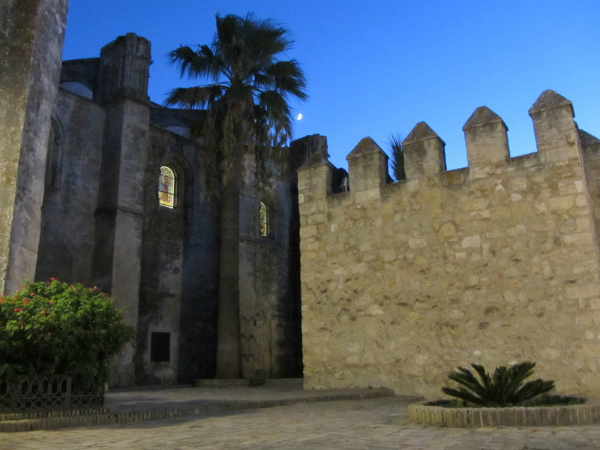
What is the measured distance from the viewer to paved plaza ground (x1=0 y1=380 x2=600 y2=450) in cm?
385

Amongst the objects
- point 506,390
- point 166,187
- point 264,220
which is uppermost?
point 166,187

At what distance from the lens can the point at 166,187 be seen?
1692 centimetres

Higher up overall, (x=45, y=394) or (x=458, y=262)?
(x=458, y=262)

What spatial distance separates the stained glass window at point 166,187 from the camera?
54.7 ft

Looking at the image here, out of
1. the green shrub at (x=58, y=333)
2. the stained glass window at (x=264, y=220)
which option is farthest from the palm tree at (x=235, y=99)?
the green shrub at (x=58, y=333)

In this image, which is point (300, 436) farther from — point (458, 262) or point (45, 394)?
point (458, 262)

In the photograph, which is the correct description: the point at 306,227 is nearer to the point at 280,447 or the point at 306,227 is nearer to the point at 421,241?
the point at 421,241

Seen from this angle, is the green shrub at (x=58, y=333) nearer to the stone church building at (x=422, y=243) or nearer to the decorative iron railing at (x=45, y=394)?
the decorative iron railing at (x=45, y=394)

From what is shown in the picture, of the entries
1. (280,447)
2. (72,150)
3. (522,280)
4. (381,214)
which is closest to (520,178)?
(522,280)

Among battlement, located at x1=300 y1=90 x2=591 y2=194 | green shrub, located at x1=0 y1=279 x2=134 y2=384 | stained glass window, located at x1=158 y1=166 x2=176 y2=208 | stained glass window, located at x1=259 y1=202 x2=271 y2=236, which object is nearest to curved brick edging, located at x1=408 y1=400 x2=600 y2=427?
green shrub, located at x1=0 y1=279 x2=134 y2=384

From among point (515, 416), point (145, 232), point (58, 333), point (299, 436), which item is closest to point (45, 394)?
point (58, 333)

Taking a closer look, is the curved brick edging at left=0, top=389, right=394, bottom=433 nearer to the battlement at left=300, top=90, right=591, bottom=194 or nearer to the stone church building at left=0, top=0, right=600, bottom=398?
the stone church building at left=0, top=0, right=600, bottom=398

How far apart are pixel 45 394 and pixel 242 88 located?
35.6ft

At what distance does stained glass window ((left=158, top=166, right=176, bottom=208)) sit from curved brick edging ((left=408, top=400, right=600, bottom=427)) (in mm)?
13144
